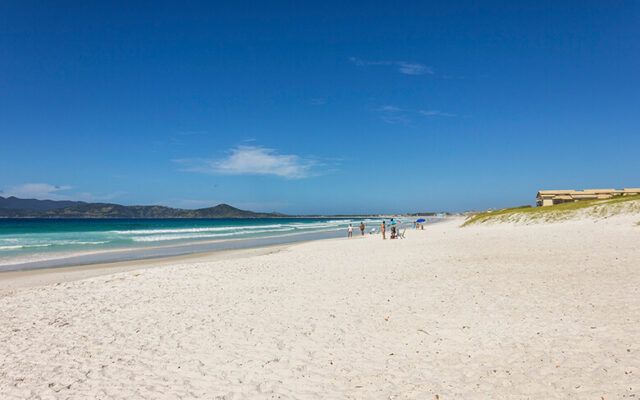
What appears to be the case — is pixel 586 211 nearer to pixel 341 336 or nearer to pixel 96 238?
pixel 341 336

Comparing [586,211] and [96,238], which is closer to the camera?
[586,211]

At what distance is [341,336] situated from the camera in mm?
6348

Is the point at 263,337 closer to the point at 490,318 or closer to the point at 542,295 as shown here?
the point at 490,318

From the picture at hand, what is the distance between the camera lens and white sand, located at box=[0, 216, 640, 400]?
4.58 meters

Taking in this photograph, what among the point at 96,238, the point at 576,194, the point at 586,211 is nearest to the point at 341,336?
the point at 586,211

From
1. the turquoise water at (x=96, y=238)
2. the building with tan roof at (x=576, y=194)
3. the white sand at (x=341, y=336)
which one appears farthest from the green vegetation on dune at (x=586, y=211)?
the building with tan roof at (x=576, y=194)

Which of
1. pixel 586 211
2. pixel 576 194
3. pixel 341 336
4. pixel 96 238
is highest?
pixel 576 194

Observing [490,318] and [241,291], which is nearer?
[490,318]

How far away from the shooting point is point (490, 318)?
6.78 meters

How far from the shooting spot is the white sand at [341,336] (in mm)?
4582

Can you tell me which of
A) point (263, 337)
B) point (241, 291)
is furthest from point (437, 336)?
point (241, 291)

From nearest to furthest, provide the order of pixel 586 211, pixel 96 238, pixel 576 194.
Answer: pixel 586 211
pixel 96 238
pixel 576 194

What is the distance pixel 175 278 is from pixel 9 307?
4.39m

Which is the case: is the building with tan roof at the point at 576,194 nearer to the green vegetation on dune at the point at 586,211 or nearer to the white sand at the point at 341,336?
the green vegetation on dune at the point at 586,211
